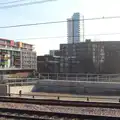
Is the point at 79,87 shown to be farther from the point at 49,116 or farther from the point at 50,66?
the point at 50,66

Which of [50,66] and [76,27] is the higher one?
[76,27]

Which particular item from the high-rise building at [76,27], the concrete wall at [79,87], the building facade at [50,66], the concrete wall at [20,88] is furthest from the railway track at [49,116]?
the building facade at [50,66]

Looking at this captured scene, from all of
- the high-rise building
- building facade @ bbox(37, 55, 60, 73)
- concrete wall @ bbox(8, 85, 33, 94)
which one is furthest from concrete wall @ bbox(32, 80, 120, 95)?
building facade @ bbox(37, 55, 60, 73)

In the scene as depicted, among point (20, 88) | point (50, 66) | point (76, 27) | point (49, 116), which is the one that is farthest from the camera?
point (50, 66)

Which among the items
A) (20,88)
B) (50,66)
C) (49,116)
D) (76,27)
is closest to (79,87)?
(20,88)

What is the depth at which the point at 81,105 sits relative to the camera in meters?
16.6

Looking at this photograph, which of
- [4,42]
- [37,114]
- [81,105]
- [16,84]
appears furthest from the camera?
[4,42]

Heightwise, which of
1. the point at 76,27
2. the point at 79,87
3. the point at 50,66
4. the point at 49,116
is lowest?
the point at 79,87

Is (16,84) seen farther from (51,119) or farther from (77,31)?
(51,119)

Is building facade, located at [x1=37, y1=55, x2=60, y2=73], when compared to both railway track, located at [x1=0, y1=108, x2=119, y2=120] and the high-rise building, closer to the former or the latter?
the high-rise building

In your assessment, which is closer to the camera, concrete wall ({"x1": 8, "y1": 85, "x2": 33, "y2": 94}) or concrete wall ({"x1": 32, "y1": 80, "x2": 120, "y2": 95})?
concrete wall ({"x1": 32, "y1": 80, "x2": 120, "y2": 95})

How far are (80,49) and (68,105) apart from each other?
58004 mm

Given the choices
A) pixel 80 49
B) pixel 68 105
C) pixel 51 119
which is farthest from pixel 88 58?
pixel 51 119

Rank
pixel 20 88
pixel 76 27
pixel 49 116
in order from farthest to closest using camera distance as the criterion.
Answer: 1. pixel 20 88
2. pixel 76 27
3. pixel 49 116
